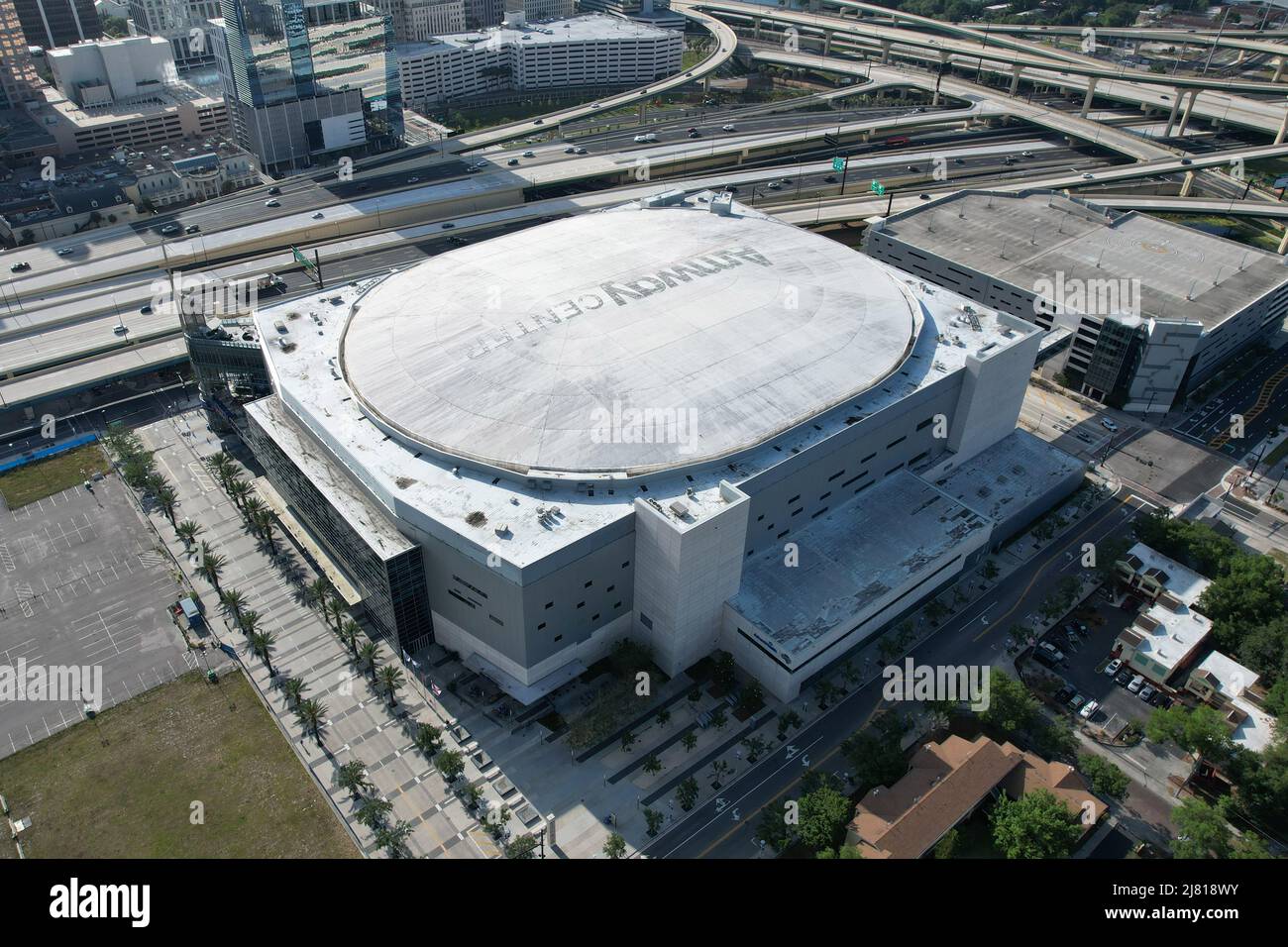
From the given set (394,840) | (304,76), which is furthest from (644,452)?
(304,76)

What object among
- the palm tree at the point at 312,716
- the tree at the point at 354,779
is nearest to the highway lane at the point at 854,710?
the tree at the point at 354,779

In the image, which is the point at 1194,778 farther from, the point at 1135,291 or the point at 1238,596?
the point at 1135,291

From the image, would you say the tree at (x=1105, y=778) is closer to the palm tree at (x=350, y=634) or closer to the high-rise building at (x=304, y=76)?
the palm tree at (x=350, y=634)

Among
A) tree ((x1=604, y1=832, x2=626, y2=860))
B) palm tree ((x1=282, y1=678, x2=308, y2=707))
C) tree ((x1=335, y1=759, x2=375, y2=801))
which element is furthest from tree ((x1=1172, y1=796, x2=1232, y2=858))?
palm tree ((x1=282, y1=678, x2=308, y2=707))
